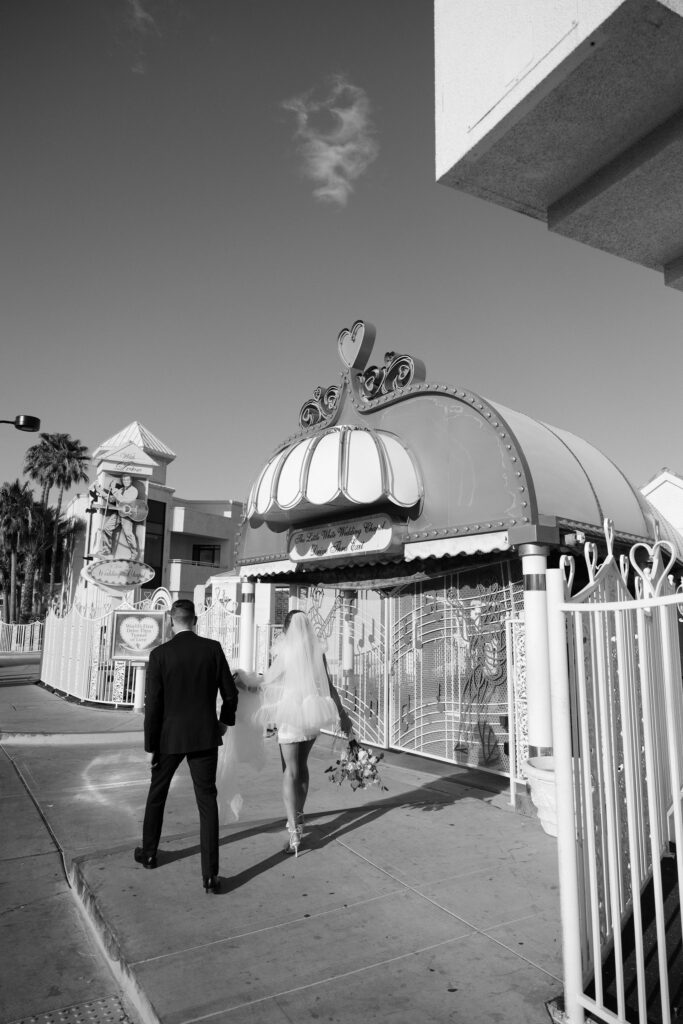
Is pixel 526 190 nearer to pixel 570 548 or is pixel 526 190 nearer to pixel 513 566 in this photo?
pixel 570 548

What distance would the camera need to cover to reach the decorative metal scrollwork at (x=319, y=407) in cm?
897

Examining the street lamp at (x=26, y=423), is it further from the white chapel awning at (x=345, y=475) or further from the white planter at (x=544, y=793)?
the white planter at (x=544, y=793)

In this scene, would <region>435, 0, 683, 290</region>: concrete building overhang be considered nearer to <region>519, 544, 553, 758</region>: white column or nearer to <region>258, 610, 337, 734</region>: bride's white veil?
<region>519, 544, 553, 758</region>: white column

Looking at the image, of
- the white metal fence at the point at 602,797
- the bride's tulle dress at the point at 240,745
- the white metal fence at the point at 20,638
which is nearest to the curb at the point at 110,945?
the bride's tulle dress at the point at 240,745

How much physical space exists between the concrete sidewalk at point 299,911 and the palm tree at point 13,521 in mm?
35503

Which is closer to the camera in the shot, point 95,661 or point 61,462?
point 95,661

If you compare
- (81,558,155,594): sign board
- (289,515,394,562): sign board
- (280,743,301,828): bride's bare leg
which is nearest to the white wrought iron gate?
(289,515,394,562): sign board

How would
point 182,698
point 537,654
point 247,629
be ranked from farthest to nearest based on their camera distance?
point 247,629, point 537,654, point 182,698

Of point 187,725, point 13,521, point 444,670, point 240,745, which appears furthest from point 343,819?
point 13,521

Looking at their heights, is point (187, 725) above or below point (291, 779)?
above

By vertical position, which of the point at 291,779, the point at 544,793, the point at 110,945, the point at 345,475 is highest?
the point at 345,475

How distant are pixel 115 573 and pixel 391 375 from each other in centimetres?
1168

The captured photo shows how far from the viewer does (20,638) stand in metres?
30.5

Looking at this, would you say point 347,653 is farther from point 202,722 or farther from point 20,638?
point 20,638
